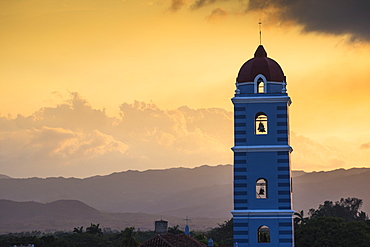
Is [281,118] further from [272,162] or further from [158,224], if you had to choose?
[158,224]

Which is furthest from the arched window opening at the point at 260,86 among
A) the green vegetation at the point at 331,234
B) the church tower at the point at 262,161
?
the green vegetation at the point at 331,234

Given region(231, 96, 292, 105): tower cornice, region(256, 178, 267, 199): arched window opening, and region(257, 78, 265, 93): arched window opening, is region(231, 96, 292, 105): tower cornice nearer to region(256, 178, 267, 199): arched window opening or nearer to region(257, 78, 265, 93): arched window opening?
region(257, 78, 265, 93): arched window opening

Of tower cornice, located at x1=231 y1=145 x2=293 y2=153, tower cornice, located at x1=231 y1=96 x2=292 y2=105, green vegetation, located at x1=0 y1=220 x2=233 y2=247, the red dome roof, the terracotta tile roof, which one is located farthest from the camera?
green vegetation, located at x1=0 y1=220 x2=233 y2=247

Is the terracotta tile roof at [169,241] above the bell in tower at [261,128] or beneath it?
beneath

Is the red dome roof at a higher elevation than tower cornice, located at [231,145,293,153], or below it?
higher

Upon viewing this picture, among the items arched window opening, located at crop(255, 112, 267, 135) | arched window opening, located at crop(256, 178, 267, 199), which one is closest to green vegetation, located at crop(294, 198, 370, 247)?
arched window opening, located at crop(256, 178, 267, 199)

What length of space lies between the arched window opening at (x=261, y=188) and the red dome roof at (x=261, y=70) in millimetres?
5587

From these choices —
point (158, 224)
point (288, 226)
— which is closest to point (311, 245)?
point (158, 224)

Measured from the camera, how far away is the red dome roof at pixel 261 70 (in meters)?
47.8

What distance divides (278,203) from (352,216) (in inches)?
4090

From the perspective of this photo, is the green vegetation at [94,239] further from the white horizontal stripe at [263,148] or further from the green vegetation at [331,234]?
the white horizontal stripe at [263,148]

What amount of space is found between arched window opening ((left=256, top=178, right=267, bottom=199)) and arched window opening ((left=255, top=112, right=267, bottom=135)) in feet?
8.58

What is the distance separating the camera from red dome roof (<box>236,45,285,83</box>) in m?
47.8

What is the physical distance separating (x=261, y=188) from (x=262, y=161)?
1564 millimetres
